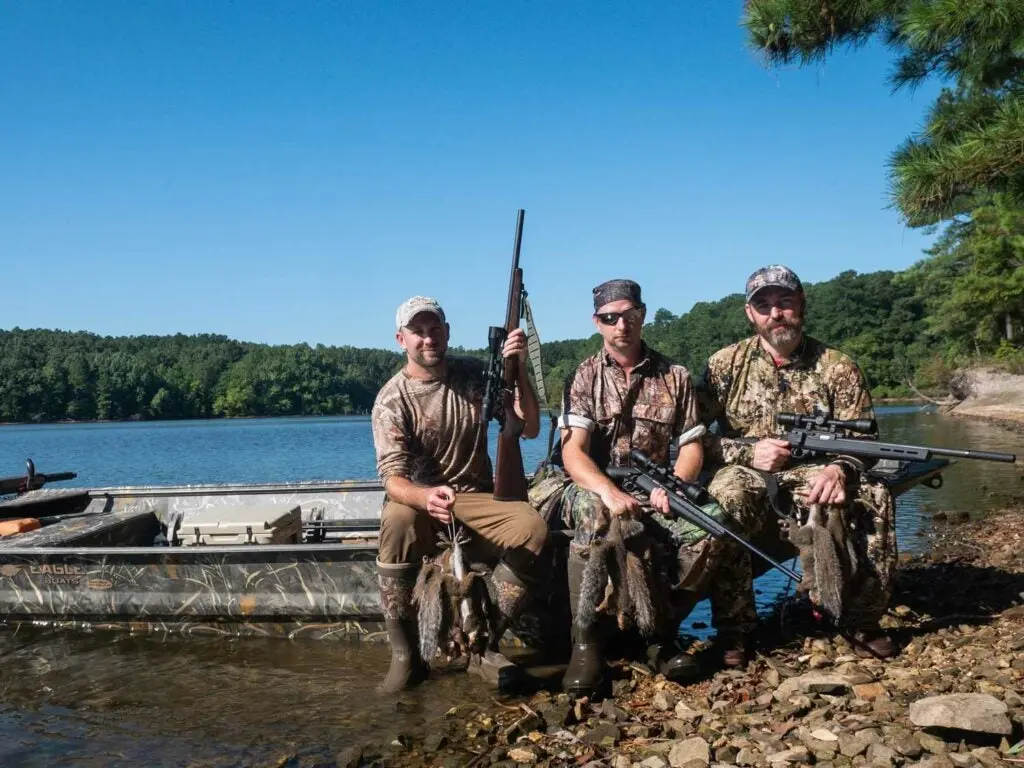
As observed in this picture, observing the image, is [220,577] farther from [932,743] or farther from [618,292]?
[932,743]

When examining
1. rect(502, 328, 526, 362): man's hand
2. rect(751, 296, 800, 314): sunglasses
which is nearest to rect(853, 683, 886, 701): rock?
rect(751, 296, 800, 314): sunglasses

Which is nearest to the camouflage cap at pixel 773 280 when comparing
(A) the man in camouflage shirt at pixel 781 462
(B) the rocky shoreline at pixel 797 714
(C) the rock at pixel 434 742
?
(A) the man in camouflage shirt at pixel 781 462

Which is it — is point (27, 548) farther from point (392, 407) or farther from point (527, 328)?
point (527, 328)

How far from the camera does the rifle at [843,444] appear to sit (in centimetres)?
482

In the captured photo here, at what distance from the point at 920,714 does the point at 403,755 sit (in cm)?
245

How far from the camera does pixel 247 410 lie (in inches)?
4060

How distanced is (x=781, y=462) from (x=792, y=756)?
76.2 inches

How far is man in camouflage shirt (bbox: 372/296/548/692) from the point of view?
4.90 m

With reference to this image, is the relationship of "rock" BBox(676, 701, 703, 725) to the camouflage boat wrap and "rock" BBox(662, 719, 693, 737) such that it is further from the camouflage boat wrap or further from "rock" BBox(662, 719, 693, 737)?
the camouflage boat wrap

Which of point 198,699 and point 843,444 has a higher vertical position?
point 843,444

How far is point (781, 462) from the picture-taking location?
5.08 m

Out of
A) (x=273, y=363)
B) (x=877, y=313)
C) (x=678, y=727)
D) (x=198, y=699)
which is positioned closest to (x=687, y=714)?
(x=678, y=727)

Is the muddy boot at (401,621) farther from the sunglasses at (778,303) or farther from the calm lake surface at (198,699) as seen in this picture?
the sunglasses at (778,303)

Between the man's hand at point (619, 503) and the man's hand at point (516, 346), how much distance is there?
104 cm
